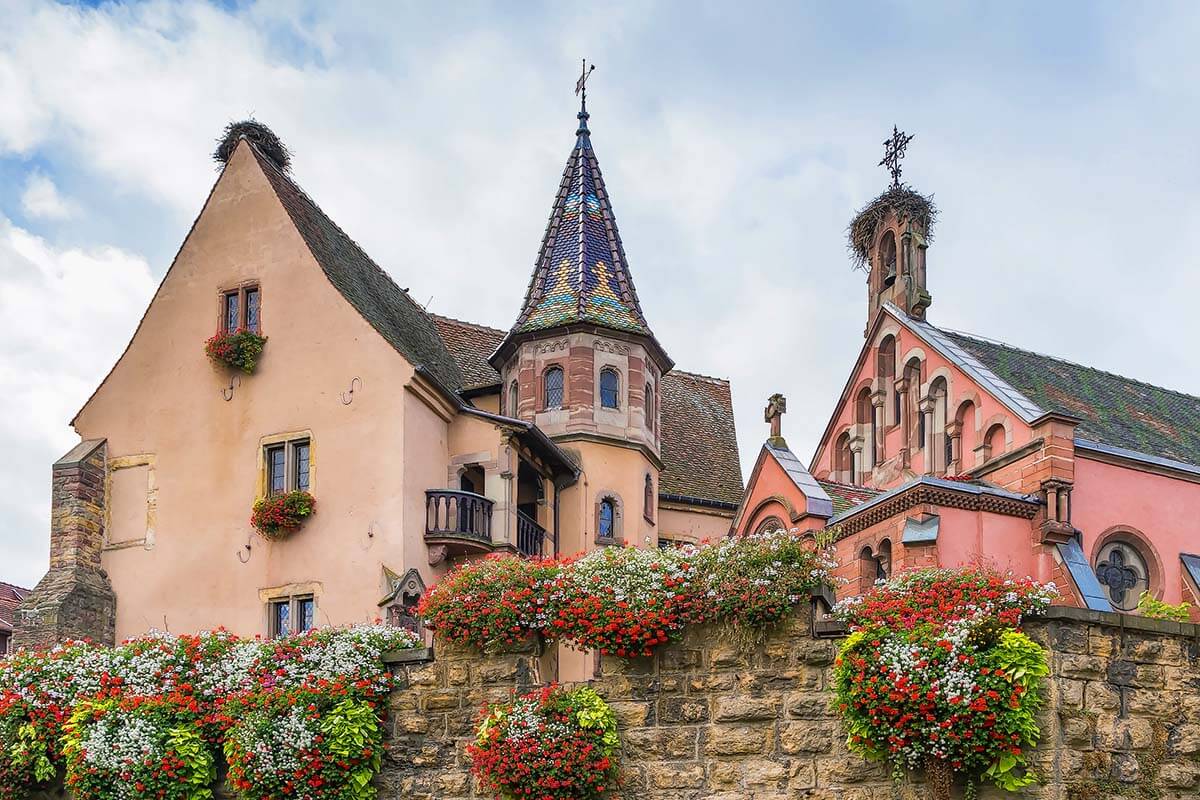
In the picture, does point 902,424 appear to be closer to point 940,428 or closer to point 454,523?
point 940,428

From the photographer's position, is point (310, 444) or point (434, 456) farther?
point (434, 456)

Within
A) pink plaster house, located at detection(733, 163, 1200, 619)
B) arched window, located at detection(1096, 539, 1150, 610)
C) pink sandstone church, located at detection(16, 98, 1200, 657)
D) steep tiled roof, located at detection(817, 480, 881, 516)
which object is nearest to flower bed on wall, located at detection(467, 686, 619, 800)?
pink plaster house, located at detection(733, 163, 1200, 619)

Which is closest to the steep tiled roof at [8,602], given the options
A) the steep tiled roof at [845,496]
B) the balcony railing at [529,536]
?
the balcony railing at [529,536]

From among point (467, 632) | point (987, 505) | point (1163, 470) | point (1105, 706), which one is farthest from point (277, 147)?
point (1105, 706)

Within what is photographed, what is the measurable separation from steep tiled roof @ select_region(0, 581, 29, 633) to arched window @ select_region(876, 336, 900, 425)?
22.2m

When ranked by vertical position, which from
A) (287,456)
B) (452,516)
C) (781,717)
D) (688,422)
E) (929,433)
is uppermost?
(688,422)

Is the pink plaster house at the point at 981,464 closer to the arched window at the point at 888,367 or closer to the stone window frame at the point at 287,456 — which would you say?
the arched window at the point at 888,367

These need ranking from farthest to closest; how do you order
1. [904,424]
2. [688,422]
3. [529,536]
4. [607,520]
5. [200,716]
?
[688,422] → [904,424] → [607,520] → [529,536] → [200,716]

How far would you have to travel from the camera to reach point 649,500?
37.3m

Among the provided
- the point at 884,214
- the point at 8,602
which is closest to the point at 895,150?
the point at 884,214

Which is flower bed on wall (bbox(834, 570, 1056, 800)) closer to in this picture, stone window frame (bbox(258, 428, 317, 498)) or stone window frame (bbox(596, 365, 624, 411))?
stone window frame (bbox(258, 428, 317, 498))

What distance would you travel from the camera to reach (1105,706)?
1456cm

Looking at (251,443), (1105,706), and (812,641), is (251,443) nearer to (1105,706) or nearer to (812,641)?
(812,641)

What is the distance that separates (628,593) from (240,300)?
1903 cm
